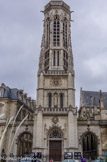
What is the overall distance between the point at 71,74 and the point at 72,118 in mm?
9737

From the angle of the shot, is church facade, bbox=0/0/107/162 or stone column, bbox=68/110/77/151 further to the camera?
church facade, bbox=0/0/107/162

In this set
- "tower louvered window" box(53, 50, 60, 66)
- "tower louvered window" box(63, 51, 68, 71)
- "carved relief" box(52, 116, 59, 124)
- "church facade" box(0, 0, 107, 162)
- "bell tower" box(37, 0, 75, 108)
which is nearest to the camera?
"church facade" box(0, 0, 107, 162)

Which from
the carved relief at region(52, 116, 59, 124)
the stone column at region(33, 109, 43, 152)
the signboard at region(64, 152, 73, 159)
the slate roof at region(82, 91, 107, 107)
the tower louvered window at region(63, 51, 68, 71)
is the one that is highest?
the tower louvered window at region(63, 51, 68, 71)

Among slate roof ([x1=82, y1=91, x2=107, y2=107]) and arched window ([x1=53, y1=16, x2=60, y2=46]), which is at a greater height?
arched window ([x1=53, y1=16, x2=60, y2=46])

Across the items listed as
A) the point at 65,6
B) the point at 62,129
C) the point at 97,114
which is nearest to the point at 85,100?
the point at 97,114

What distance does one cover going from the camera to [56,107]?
4122cm

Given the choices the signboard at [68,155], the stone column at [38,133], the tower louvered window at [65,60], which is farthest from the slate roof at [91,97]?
the signboard at [68,155]

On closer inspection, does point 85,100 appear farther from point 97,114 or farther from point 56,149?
point 56,149

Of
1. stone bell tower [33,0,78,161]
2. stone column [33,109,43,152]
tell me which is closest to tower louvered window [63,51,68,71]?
stone bell tower [33,0,78,161]

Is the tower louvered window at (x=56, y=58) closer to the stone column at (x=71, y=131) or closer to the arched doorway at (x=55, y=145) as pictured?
the stone column at (x=71, y=131)

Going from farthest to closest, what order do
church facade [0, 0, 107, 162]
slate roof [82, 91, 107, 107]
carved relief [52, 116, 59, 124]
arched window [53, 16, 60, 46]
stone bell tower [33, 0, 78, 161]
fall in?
slate roof [82, 91, 107, 107] → arched window [53, 16, 60, 46] → carved relief [52, 116, 59, 124] → church facade [0, 0, 107, 162] → stone bell tower [33, 0, 78, 161]

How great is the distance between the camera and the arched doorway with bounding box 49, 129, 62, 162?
38500 millimetres

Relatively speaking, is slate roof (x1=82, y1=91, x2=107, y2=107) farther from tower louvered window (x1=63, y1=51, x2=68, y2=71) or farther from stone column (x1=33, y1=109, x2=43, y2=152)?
stone column (x1=33, y1=109, x2=43, y2=152)

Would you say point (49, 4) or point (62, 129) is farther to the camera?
point (49, 4)
